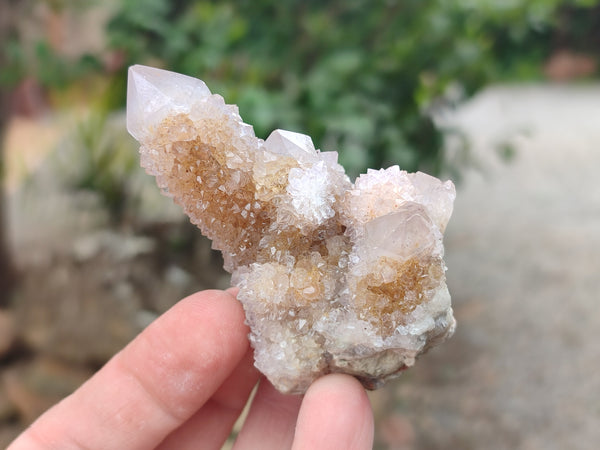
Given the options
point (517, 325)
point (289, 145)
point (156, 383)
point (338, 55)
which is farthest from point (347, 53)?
point (517, 325)

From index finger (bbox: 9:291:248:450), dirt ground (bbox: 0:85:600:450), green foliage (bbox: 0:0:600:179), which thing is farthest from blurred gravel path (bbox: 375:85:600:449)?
index finger (bbox: 9:291:248:450)

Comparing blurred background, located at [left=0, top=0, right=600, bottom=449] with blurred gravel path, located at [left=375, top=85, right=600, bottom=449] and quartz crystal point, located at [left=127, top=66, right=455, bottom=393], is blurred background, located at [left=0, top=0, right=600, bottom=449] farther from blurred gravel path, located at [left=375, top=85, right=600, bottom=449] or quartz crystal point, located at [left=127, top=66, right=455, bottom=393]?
quartz crystal point, located at [left=127, top=66, right=455, bottom=393]

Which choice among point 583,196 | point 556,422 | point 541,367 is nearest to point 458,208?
point 583,196

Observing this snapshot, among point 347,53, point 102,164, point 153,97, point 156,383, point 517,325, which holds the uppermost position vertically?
point 153,97

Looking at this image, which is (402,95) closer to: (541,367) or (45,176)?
(541,367)

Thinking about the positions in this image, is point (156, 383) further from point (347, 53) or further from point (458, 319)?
point (458, 319)

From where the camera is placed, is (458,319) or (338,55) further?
(458,319)

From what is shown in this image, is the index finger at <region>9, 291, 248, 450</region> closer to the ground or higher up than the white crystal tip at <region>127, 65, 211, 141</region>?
closer to the ground
